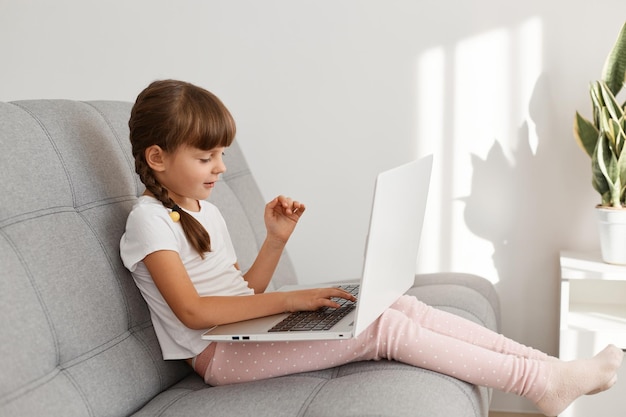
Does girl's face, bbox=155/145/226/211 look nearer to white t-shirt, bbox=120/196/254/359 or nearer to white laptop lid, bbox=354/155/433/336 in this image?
white t-shirt, bbox=120/196/254/359

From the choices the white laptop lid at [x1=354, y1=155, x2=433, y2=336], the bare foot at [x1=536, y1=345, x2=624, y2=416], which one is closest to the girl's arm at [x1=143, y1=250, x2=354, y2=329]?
the white laptop lid at [x1=354, y1=155, x2=433, y2=336]

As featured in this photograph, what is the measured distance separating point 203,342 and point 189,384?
0.11 m

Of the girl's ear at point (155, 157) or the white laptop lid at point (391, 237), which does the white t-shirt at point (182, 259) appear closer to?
the girl's ear at point (155, 157)

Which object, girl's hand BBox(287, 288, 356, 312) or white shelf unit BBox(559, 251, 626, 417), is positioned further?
white shelf unit BBox(559, 251, 626, 417)

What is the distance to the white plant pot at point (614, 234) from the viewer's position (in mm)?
2330

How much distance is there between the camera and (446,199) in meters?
2.71

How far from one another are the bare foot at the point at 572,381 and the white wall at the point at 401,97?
1026 millimetres

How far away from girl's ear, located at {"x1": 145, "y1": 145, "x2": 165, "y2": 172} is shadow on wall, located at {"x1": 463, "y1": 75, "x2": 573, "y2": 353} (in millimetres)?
1305

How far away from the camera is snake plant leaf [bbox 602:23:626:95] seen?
7.71 ft

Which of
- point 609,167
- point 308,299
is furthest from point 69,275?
point 609,167

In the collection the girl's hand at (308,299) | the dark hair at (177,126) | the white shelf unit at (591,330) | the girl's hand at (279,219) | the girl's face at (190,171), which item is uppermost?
the dark hair at (177,126)

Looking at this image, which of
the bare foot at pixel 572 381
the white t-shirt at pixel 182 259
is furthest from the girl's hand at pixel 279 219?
the bare foot at pixel 572 381

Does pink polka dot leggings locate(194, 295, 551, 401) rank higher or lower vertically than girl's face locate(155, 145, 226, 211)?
lower

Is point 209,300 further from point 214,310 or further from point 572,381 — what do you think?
point 572,381
